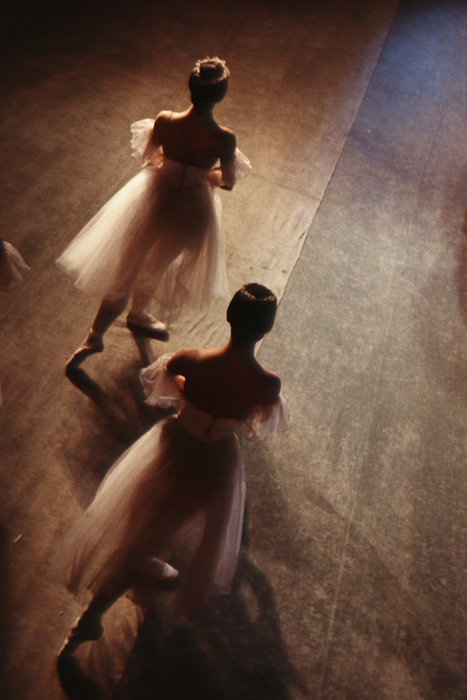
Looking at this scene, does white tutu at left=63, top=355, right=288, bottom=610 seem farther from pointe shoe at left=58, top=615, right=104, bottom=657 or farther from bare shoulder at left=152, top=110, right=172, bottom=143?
bare shoulder at left=152, top=110, right=172, bottom=143

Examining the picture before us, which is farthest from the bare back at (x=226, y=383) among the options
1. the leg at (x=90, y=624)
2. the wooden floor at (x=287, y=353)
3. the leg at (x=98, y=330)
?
the leg at (x=98, y=330)

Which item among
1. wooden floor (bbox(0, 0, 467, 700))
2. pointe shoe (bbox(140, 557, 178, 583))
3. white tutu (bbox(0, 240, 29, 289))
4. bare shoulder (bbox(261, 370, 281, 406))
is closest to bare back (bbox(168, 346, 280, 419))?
bare shoulder (bbox(261, 370, 281, 406))

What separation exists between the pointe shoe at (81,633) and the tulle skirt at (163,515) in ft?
0.45

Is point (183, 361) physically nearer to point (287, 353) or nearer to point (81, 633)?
point (81, 633)

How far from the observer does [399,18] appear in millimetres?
7281

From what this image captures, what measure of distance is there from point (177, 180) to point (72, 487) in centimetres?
157

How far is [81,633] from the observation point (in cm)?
240

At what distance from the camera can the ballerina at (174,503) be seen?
2254mm

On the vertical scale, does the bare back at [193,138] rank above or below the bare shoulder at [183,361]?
above

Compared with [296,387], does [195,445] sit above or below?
above

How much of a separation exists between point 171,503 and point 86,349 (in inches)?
52.5

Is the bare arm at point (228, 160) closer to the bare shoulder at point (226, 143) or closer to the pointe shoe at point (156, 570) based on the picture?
the bare shoulder at point (226, 143)

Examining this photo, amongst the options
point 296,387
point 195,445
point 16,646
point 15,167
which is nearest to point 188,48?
point 15,167

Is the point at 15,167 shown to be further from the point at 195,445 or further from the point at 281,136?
the point at 195,445
